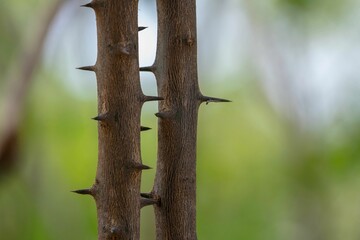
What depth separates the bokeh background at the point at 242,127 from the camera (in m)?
4.12

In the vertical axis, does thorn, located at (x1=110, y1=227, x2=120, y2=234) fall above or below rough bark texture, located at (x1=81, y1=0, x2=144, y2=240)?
below

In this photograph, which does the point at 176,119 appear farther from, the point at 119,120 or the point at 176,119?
the point at 119,120

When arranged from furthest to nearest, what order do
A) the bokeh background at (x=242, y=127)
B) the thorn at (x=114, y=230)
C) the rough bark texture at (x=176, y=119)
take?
the bokeh background at (x=242, y=127)
the rough bark texture at (x=176, y=119)
the thorn at (x=114, y=230)

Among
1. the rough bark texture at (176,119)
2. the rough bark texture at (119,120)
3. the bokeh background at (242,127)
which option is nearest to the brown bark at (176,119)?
the rough bark texture at (176,119)

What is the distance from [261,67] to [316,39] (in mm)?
1474

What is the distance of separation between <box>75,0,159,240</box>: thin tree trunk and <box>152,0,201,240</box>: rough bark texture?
0.11 meters

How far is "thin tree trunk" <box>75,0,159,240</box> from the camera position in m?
1.05

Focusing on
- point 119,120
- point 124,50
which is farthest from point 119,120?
point 124,50

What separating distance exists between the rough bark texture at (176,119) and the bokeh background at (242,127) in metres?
1.04

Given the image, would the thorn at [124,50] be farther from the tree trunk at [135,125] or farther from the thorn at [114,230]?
the thorn at [114,230]

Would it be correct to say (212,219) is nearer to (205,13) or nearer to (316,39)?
(316,39)

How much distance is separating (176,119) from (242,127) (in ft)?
18.6

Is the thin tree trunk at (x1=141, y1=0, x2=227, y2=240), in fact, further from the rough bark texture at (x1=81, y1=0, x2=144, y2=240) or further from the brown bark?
the rough bark texture at (x1=81, y1=0, x2=144, y2=240)

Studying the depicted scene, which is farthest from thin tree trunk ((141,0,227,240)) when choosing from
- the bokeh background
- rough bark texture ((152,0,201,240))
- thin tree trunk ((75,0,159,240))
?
the bokeh background
